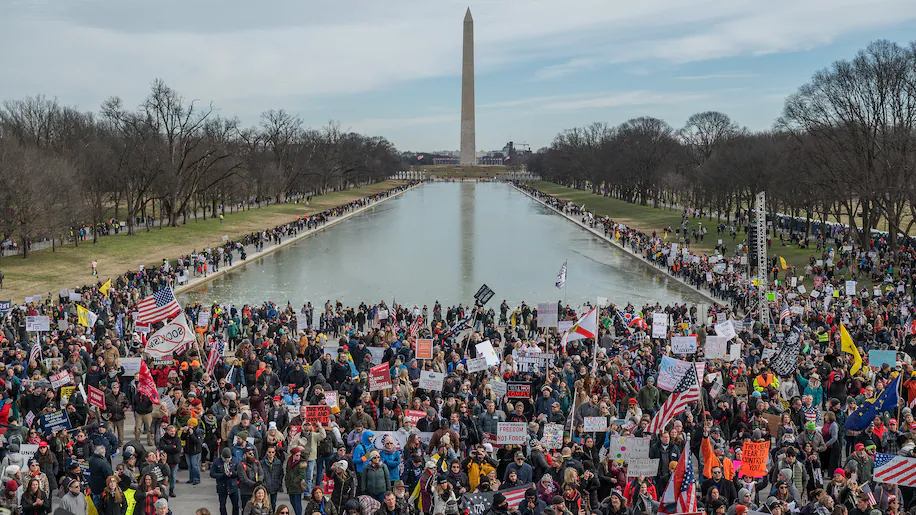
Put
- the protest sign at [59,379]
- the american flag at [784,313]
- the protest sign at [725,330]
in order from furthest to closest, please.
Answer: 1. the american flag at [784,313]
2. the protest sign at [725,330]
3. the protest sign at [59,379]

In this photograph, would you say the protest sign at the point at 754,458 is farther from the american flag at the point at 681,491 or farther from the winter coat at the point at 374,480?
the winter coat at the point at 374,480

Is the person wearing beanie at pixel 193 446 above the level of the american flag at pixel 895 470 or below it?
below

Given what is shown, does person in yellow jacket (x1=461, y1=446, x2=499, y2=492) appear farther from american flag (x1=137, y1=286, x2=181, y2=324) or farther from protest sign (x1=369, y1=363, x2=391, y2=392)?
american flag (x1=137, y1=286, x2=181, y2=324)

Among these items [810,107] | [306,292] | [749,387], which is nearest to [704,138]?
[810,107]

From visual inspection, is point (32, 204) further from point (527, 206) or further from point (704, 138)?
point (704, 138)

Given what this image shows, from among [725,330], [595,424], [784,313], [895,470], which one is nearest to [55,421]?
[595,424]

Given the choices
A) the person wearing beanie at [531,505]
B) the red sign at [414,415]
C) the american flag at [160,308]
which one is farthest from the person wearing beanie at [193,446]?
the american flag at [160,308]

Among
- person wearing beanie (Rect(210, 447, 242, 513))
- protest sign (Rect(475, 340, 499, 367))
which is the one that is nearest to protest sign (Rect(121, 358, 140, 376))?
person wearing beanie (Rect(210, 447, 242, 513))
